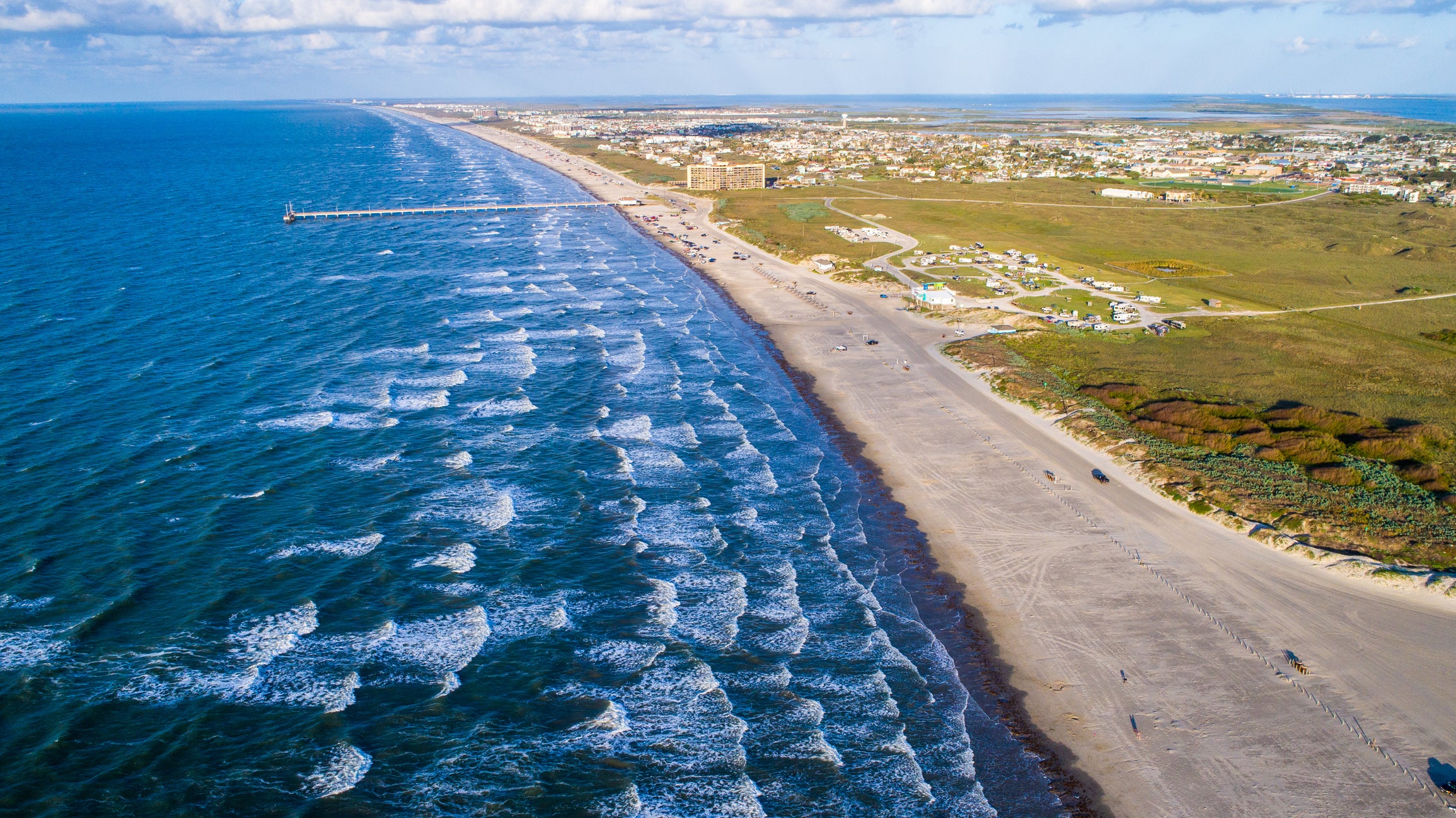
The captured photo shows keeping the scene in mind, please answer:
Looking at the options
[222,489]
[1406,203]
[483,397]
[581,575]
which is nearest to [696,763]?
[581,575]

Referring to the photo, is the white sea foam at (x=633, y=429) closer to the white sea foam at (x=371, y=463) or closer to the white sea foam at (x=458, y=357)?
the white sea foam at (x=371, y=463)

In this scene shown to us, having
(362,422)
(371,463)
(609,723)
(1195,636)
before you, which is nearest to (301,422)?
(362,422)

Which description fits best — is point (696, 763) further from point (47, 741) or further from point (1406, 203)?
point (1406, 203)

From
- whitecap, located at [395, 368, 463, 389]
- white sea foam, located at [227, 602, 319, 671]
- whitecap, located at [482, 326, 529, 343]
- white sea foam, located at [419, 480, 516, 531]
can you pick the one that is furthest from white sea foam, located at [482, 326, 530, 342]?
white sea foam, located at [227, 602, 319, 671]

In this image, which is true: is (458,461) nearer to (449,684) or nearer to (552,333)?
(449,684)

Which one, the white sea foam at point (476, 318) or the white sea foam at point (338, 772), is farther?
the white sea foam at point (476, 318)

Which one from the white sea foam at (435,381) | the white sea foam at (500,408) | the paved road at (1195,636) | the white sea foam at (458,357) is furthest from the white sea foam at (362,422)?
the paved road at (1195,636)

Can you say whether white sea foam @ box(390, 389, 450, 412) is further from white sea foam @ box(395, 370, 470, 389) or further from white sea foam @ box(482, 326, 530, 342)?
white sea foam @ box(482, 326, 530, 342)
